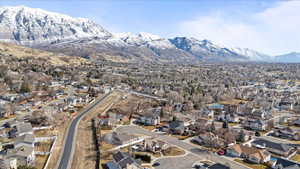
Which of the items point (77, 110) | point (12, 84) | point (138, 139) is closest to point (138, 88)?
point (77, 110)

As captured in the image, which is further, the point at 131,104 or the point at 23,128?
the point at 131,104

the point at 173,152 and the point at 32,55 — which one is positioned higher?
the point at 32,55

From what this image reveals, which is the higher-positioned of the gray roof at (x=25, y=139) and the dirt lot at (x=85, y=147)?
the gray roof at (x=25, y=139)

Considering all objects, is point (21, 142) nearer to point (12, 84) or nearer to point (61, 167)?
point (61, 167)

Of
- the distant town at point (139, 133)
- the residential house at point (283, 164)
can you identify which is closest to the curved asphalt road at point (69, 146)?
the distant town at point (139, 133)

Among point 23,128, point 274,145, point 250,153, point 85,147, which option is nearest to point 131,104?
point 85,147

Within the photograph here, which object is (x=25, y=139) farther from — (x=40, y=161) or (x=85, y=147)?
(x=85, y=147)

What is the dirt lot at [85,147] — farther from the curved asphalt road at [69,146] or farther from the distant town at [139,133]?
the curved asphalt road at [69,146]
